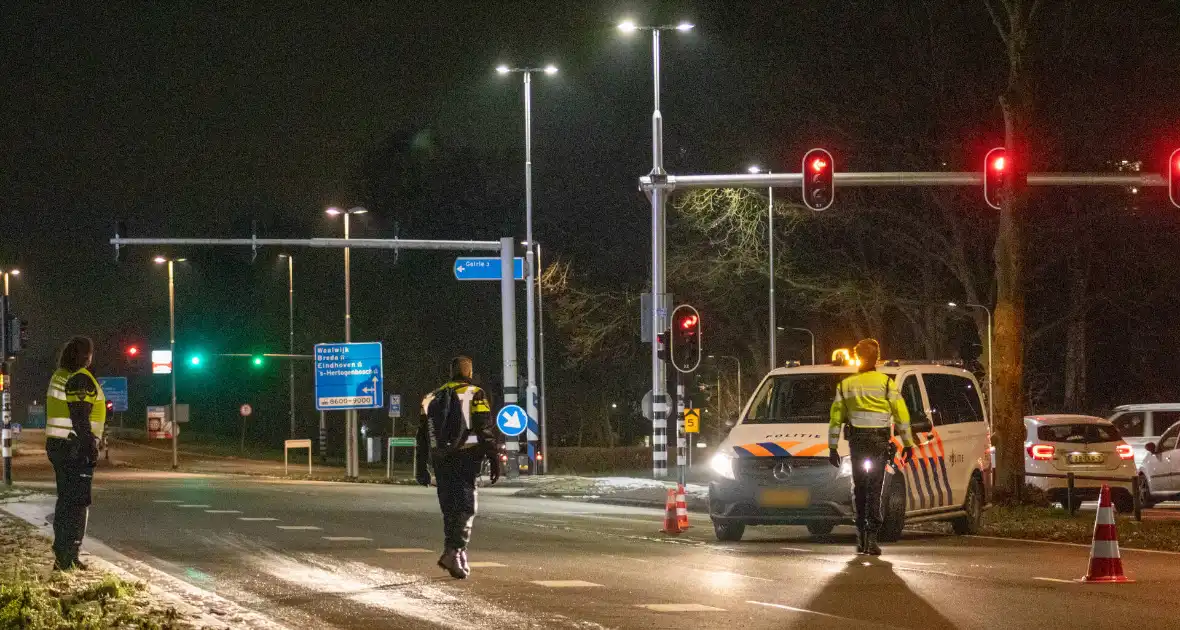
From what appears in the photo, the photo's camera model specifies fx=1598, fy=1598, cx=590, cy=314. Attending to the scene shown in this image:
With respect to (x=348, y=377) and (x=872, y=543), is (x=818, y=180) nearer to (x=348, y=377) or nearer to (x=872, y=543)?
(x=872, y=543)

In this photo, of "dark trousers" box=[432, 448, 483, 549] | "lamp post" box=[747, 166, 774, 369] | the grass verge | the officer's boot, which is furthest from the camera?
"lamp post" box=[747, 166, 774, 369]

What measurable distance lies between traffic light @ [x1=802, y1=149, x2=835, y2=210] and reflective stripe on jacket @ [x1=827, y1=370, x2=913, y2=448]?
34.5 feet

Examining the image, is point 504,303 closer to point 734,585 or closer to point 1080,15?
point 1080,15

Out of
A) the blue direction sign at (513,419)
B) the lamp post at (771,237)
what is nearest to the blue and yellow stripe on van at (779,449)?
the blue direction sign at (513,419)

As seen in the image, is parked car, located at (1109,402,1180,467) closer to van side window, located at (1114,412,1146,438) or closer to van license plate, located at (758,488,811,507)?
van side window, located at (1114,412,1146,438)

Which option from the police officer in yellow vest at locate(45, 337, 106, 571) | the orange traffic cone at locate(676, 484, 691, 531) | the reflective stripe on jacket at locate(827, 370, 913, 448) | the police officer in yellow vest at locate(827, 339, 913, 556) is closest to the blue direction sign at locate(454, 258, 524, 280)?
the orange traffic cone at locate(676, 484, 691, 531)

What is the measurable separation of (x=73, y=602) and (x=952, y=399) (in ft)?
34.1

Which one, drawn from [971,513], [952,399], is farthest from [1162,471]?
[952,399]

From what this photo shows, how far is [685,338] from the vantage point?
23.8 meters

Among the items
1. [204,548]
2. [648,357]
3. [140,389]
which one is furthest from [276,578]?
[140,389]

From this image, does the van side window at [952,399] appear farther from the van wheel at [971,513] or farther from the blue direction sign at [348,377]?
the blue direction sign at [348,377]

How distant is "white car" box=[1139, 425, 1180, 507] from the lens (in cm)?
2488

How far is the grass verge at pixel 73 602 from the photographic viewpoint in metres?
8.84

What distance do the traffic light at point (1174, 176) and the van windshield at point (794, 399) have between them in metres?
8.92
